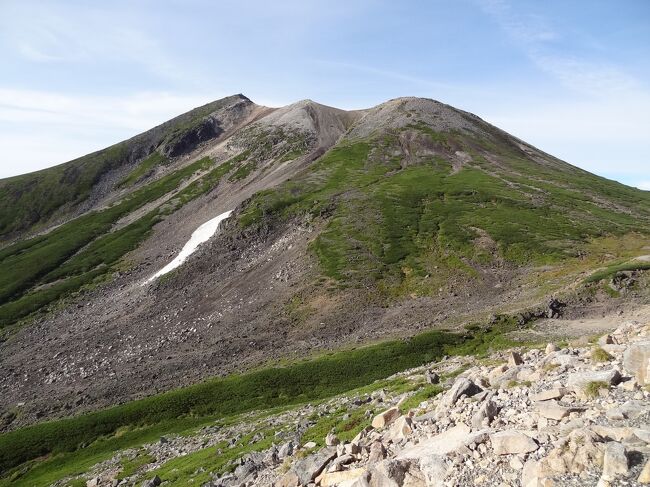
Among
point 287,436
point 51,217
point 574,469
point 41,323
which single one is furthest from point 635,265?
point 51,217

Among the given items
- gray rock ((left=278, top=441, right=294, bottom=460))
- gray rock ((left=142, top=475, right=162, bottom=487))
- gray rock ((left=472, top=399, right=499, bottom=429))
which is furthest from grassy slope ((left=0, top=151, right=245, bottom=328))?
gray rock ((left=472, top=399, right=499, bottom=429))

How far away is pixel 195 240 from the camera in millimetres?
122562

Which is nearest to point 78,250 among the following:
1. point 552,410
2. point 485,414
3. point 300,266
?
point 300,266

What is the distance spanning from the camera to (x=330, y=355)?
208ft

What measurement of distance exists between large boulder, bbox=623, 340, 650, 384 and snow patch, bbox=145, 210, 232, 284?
101m

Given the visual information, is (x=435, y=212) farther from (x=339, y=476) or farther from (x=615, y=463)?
(x=615, y=463)

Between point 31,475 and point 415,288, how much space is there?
63382mm

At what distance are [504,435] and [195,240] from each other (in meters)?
115

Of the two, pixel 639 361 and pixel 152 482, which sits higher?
pixel 639 361

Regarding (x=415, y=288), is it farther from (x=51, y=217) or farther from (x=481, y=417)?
(x=51, y=217)

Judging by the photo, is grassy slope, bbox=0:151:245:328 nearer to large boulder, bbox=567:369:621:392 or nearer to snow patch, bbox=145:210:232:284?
snow patch, bbox=145:210:232:284

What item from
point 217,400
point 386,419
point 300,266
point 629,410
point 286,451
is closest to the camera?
point 629,410

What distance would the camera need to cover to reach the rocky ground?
1366cm

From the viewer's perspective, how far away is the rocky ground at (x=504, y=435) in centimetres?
1366
